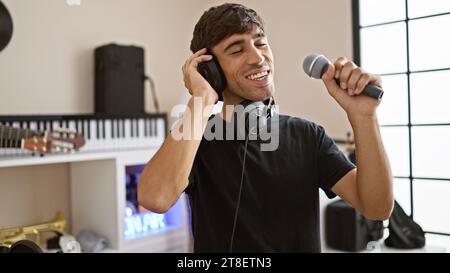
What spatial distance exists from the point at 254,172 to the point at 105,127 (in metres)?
1.14

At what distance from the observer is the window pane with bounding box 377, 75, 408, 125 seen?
41.6 inches

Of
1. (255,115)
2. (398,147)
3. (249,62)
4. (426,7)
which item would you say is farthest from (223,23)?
(398,147)

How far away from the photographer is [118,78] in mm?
1808

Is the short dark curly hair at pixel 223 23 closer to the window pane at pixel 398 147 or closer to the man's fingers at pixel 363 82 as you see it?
the man's fingers at pixel 363 82

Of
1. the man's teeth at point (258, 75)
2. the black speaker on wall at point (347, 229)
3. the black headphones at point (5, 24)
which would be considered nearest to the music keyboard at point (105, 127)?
the black headphones at point (5, 24)

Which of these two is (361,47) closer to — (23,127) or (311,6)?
(311,6)

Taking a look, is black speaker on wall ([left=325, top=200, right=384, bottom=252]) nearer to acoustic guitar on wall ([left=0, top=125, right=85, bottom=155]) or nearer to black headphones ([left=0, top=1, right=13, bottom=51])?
acoustic guitar on wall ([left=0, top=125, right=85, bottom=155])

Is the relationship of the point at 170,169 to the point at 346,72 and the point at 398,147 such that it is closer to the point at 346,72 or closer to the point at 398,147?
the point at 346,72

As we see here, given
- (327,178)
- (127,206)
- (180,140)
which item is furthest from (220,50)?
(127,206)

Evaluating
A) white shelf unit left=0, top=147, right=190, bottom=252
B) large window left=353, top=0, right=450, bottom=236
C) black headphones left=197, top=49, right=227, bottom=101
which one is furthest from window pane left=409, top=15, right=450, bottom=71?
white shelf unit left=0, top=147, right=190, bottom=252

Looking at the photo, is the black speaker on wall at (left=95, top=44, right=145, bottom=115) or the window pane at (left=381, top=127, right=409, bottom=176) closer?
the window pane at (left=381, top=127, right=409, bottom=176)

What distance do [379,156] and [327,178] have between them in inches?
5.4

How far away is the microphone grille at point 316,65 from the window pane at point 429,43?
→ 47cm

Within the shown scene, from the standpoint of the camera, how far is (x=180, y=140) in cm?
66
